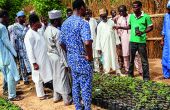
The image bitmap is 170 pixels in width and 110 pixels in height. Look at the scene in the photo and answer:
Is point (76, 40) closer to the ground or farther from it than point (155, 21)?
closer to the ground

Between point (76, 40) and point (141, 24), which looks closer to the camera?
point (76, 40)

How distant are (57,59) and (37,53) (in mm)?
810

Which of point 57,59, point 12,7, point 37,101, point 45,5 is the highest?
point 12,7

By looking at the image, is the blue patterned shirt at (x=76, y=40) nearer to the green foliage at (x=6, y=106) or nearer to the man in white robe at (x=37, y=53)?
the green foliage at (x=6, y=106)

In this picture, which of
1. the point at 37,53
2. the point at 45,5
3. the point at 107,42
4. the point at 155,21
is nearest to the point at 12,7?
the point at 45,5

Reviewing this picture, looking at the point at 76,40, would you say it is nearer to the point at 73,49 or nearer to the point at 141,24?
the point at 73,49

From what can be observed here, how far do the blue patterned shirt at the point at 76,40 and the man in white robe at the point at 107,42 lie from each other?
369cm

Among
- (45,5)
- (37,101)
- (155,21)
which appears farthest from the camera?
(45,5)

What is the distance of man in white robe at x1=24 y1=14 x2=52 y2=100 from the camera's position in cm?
805

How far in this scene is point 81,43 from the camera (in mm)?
6125

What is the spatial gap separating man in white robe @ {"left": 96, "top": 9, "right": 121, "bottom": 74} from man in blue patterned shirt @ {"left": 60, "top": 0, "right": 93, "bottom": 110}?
3639mm

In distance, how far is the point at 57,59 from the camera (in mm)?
7523

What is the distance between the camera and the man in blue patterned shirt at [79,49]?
603 cm

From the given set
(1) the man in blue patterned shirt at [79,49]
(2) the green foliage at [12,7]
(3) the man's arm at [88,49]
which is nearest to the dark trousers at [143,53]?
(1) the man in blue patterned shirt at [79,49]
